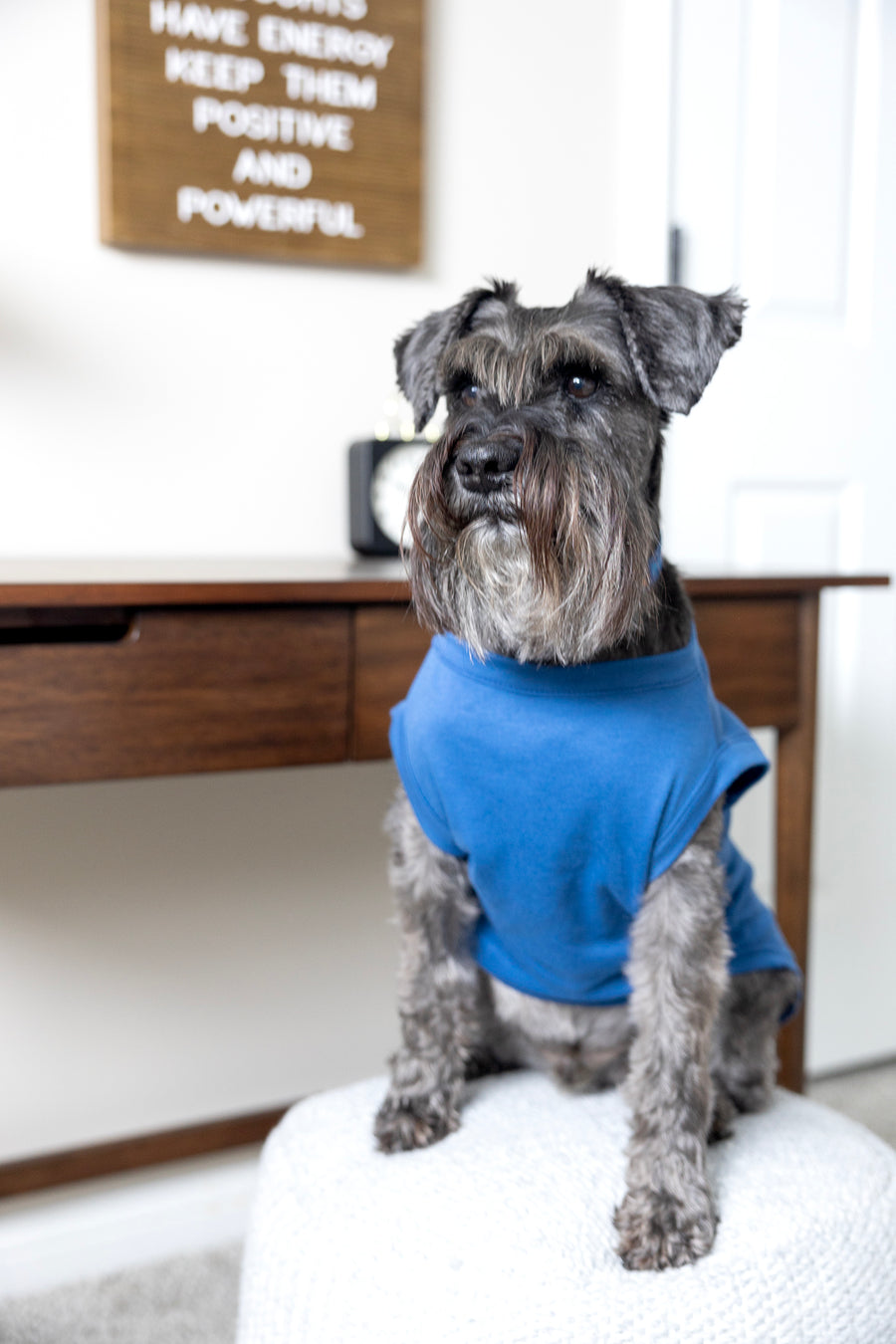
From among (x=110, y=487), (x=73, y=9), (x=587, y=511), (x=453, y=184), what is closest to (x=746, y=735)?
(x=587, y=511)

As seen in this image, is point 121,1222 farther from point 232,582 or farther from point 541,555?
point 541,555

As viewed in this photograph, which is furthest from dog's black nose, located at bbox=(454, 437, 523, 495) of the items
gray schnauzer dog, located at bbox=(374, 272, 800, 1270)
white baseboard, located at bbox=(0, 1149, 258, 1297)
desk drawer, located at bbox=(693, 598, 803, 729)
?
white baseboard, located at bbox=(0, 1149, 258, 1297)

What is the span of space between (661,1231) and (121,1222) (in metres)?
1.17

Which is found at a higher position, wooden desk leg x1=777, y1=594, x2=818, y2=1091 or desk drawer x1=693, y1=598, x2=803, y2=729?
desk drawer x1=693, y1=598, x2=803, y2=729

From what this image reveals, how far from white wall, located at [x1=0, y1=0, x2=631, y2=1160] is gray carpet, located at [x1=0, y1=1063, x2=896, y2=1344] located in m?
0.22

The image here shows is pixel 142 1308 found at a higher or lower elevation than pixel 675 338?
lower

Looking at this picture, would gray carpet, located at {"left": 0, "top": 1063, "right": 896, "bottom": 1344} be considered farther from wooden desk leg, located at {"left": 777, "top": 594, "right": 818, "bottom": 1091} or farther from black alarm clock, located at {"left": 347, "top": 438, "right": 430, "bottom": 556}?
black alarm clock, located at {"left": 347, "top": 438, "right": 430, "bottom": 556}

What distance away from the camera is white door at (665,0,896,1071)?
2154 millimetres

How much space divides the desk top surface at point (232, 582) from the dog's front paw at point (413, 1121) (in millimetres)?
548

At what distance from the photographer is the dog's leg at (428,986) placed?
1205 mm

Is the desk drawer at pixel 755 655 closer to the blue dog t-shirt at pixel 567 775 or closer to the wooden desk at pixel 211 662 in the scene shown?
the wooden desk at pixel 211 662

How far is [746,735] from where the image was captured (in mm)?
1184

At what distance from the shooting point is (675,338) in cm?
109

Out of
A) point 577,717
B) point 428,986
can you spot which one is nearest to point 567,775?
point 577,717
